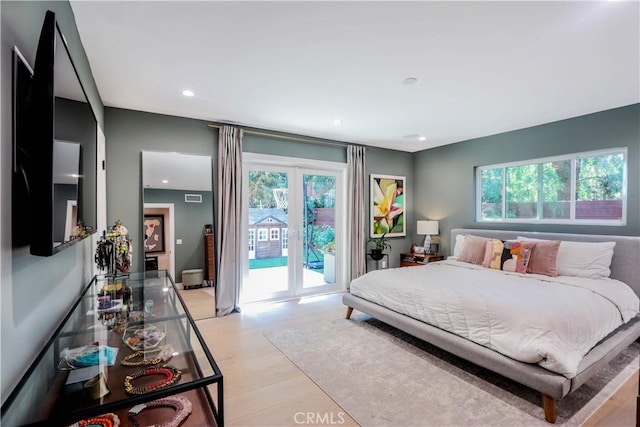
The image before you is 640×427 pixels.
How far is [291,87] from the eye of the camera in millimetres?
2992

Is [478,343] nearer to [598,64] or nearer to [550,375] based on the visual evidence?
[550,375]

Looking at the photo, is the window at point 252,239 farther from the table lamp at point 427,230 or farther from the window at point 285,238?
the table lamp at point 427,230

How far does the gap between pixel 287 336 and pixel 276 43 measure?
276 centimetres

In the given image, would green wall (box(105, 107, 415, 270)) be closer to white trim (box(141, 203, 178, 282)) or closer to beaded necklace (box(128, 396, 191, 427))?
white trim (box(141, 203, 178, 282))

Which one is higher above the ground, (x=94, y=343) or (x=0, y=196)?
(x=0, y=196)

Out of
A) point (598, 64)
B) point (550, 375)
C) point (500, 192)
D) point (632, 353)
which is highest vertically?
point (598, 64)

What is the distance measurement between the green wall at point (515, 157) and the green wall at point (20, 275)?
4963 mm

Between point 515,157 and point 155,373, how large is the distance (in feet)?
16.1

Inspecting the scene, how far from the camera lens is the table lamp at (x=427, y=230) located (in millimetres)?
5484

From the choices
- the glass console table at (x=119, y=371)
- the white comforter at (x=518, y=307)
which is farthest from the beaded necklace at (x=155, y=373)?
→ the white comforter at (x=518, y=307)

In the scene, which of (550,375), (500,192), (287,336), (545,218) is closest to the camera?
(550,375)

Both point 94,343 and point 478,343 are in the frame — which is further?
point 478,343

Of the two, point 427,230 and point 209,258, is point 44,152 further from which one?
point 427,230

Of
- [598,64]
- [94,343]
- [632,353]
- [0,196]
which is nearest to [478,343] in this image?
[632,353]
